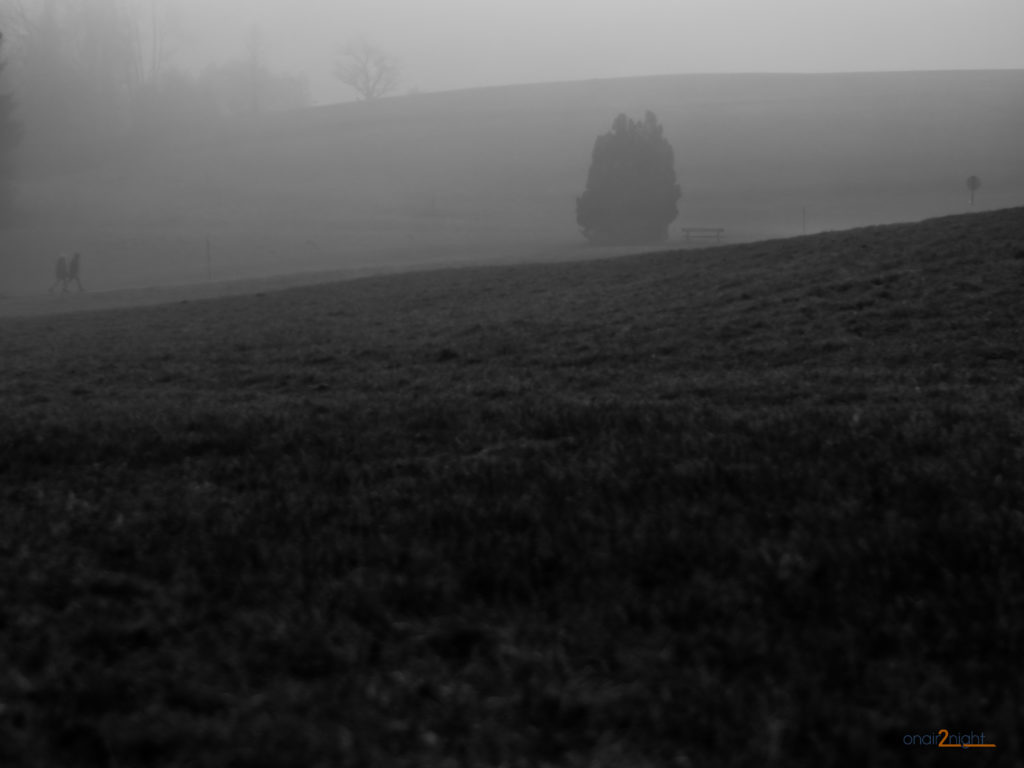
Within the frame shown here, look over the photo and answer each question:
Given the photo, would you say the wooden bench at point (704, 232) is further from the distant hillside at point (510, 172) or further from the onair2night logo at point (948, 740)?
the onair2night logo at point (948, 740)

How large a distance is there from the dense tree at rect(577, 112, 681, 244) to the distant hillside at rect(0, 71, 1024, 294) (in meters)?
3.91

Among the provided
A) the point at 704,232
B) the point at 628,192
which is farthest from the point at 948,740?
the point at 628,192

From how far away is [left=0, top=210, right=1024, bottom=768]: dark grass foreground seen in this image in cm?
340

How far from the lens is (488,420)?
937cm

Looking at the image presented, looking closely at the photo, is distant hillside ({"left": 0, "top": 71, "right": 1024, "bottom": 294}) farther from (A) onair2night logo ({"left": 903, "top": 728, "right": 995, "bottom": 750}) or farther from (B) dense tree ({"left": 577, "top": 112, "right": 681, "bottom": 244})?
(A) onair2night logo ({"left": 903, "top": 728, "right": 995, "bottom": 750})

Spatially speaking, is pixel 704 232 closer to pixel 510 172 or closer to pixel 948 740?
pixel 510 172

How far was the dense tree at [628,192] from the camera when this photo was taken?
78562 millimetres

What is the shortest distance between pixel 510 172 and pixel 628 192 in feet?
105

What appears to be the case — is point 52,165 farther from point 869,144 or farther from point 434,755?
point 434,755

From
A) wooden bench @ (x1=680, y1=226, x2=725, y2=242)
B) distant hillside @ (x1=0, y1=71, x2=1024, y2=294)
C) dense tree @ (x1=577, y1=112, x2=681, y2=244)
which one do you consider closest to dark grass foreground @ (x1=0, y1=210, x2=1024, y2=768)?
distant hillside @ (x1=0, y1=71, x2=1024, y2=294)

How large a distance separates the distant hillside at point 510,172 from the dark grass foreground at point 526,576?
2413 inches

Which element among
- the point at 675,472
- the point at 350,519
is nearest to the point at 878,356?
the point at 675,472

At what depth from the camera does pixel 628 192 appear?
79.1 metres

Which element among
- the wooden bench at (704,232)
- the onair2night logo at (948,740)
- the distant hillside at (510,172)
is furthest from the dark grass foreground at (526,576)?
the wooden bench at (704,232)
